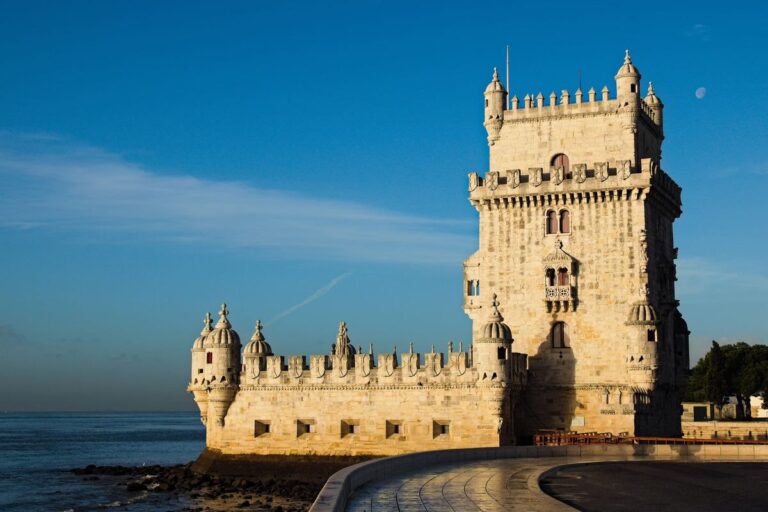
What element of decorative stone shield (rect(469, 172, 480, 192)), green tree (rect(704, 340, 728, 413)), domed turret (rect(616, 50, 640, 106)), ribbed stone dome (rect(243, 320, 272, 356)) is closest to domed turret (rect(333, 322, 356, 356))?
ribbed stone dome (rect(243, 320, 272, 356))

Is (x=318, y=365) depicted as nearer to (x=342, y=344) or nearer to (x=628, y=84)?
(x=342, y=344)

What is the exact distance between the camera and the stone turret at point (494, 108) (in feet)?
185

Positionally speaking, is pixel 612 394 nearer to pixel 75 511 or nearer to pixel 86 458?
pixel 75 511

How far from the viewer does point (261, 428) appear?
55969 mm

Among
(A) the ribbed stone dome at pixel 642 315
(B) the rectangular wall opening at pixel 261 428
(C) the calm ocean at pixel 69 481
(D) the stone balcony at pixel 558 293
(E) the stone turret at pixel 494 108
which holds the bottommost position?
(C) the calm ocean at pixel 69 481

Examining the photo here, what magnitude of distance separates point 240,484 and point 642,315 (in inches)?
885

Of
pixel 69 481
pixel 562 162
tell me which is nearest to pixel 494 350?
pixel 562 162

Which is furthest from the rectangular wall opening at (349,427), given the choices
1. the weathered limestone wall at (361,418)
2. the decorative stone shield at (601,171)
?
the decorative stone shield at (601,171)

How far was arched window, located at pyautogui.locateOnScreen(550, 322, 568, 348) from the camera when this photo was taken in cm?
5303

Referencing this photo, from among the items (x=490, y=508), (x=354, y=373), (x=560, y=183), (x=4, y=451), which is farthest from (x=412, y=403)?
(x=4, y=451)

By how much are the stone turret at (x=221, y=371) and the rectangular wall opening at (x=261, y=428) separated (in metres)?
2.12

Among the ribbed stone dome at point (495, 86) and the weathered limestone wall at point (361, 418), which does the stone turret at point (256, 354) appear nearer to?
the weathered limestone wall at point (361, 418)

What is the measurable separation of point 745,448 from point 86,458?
7748 centimetres

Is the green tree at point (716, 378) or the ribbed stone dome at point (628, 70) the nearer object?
the ribbed stone dome at point (628, 70)
